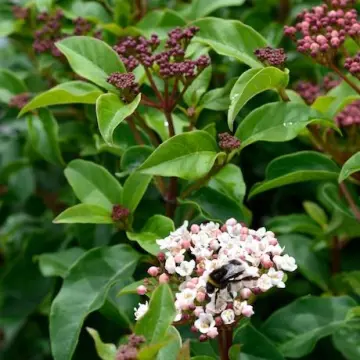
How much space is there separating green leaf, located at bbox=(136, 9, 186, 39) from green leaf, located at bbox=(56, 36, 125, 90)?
0.26 metres

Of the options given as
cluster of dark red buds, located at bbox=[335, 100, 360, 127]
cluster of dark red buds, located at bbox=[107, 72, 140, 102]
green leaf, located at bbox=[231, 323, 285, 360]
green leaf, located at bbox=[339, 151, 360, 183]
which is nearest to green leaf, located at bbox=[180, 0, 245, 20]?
cluster of dark red buds, located at bbox=[335, 100, 360, 127]

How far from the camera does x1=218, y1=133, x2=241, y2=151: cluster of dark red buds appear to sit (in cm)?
121

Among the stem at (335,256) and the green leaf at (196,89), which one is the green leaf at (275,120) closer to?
the green leaf at (196,89)

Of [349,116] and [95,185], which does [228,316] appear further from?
[349,116]

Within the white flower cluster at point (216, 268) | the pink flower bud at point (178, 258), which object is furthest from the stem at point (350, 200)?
the pink flower bud at point (178, 258)

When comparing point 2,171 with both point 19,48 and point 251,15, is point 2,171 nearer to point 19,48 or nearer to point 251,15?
point 19,48

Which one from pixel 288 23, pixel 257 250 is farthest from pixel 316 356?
pixel 288 23

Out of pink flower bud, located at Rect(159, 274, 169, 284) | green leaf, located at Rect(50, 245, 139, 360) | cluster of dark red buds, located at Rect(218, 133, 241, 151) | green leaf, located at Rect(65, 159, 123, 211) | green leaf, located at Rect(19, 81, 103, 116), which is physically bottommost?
green leaf, located at Rect(50, 245, 139, 360)

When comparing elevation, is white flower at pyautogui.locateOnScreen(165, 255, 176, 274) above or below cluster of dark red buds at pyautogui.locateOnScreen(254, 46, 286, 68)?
below

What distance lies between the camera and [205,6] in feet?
5.29

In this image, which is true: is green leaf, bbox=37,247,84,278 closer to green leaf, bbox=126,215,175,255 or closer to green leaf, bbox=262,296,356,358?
green leaf, bbox=126,215,175,255

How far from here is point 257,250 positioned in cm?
109

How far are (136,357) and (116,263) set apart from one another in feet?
1.30

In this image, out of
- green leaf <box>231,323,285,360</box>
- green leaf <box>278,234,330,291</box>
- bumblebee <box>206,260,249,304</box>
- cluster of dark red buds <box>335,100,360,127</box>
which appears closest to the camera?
bumblebee <box>206,260,249,304</box>
